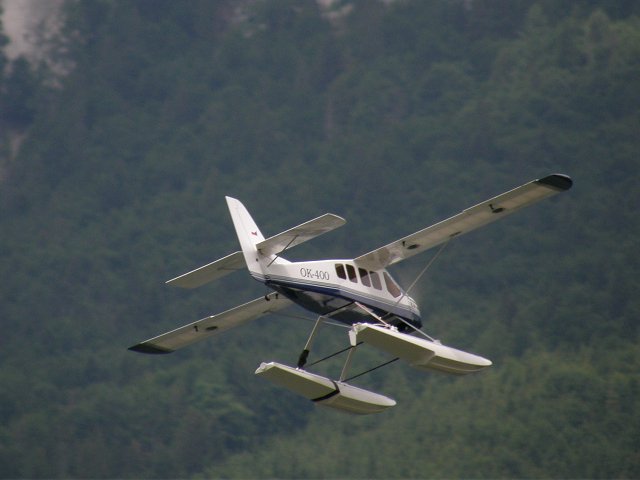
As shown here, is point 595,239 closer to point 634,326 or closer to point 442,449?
point 634,326

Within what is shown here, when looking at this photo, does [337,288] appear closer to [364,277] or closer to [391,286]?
[364,277]

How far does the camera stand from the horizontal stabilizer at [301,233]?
20859 millimetres

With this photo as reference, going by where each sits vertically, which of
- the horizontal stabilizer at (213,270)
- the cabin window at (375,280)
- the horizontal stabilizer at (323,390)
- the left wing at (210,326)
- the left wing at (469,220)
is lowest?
the horizontal stabilizer at (323,390)

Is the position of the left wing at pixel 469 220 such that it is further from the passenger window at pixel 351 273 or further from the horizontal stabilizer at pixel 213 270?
the horizontal stabilizer at pixel 213 270

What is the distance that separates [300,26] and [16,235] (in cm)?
3264

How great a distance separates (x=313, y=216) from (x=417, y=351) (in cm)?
7019

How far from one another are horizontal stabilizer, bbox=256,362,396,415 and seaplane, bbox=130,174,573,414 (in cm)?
2

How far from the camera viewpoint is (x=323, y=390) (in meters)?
23.5

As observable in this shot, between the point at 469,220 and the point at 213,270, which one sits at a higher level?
the point at 213,270

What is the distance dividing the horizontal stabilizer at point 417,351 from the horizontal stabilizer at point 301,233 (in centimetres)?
176

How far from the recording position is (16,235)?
92.4 meters

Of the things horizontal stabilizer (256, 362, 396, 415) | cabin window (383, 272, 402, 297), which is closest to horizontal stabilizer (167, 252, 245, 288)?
horizontal stabilizer (256, 362, 396, 415)

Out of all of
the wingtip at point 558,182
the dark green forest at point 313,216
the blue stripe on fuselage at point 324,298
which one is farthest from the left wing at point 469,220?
the dark green forest at point 313,216

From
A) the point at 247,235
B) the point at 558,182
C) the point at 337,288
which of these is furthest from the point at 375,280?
the point at 558,182
